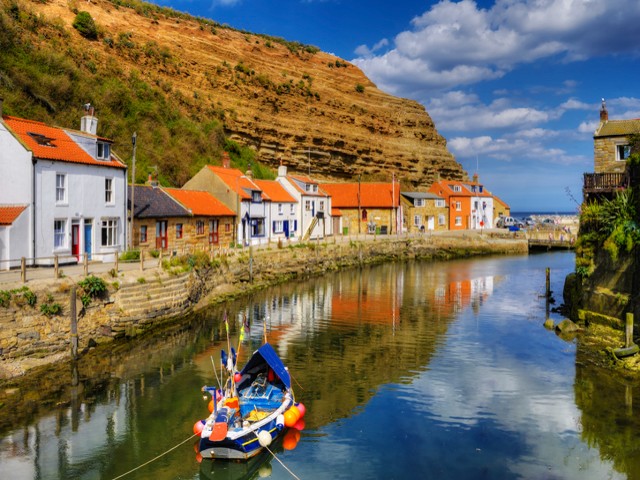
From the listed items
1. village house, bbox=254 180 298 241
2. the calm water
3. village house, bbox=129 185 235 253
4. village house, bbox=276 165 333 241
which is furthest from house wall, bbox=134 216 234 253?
village house, bbox=276 165 333 241

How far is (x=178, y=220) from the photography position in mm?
43812

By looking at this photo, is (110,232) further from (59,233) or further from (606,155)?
(606,155)

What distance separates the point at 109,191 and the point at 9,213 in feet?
25.5

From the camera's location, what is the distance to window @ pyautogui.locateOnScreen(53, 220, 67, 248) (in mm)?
30456

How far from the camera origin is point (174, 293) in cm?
3147

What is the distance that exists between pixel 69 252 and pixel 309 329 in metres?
14.8

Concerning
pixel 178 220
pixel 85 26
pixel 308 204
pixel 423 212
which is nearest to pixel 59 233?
pixel 178 220

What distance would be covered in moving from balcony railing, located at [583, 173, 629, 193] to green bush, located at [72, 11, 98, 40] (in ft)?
230

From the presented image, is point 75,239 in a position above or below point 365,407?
above

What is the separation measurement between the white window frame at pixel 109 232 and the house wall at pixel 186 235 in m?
3.09

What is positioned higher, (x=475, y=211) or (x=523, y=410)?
(x=475, y=211)

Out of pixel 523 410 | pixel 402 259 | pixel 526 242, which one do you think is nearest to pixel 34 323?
pixel 523 410

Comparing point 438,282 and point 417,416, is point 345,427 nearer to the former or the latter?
point 417,416

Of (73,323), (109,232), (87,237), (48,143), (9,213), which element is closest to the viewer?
(73,323)
